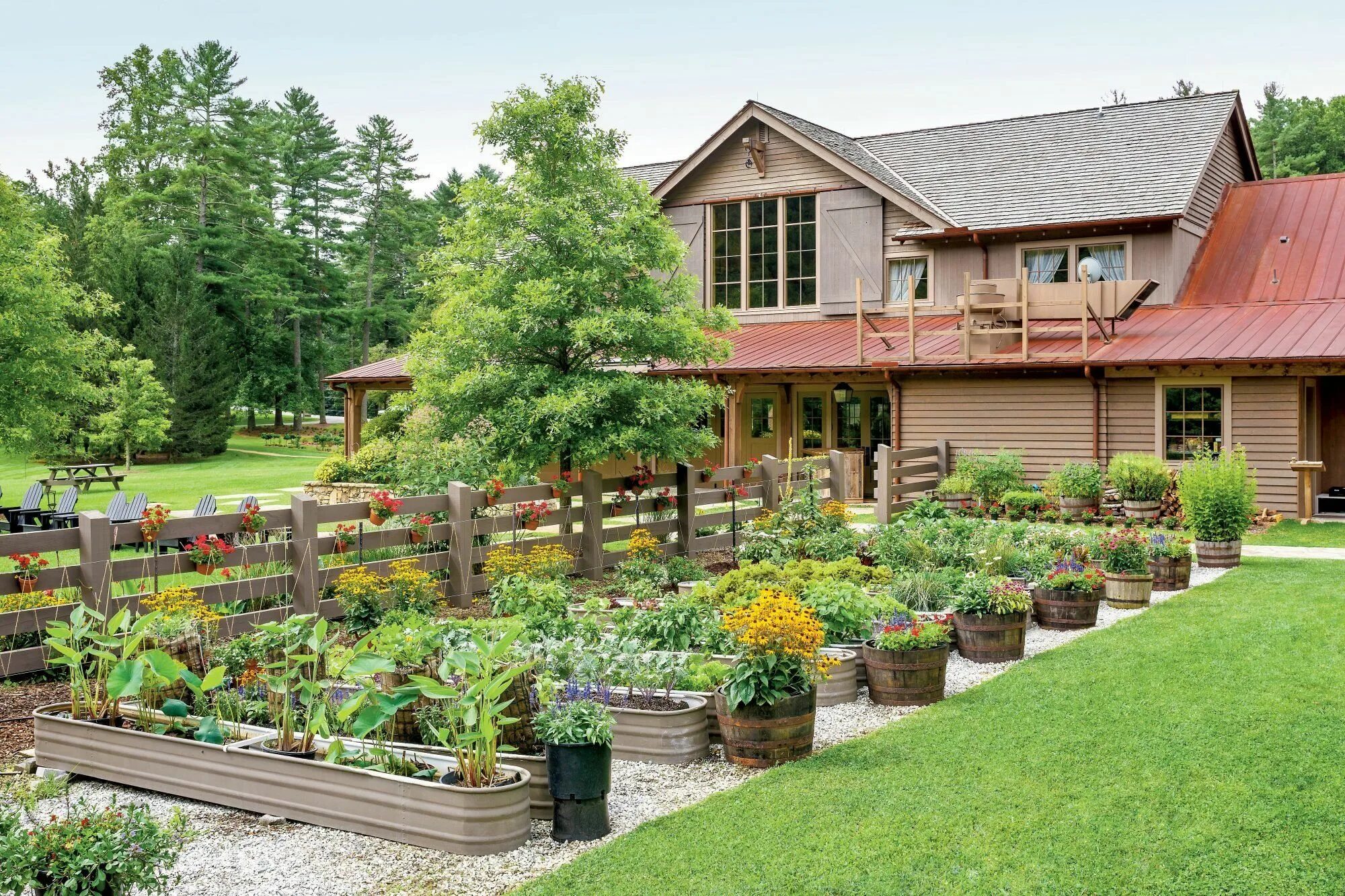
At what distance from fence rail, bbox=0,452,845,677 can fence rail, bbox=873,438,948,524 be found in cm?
270

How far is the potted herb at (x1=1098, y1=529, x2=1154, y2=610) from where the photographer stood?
34.2 feet

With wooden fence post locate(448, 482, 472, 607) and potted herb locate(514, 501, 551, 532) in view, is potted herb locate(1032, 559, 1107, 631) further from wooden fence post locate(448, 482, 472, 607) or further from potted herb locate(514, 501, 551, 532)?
wooden fence post locate(448, 482, 472, 607)

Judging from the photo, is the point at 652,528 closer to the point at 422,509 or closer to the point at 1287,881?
the point at 422,509

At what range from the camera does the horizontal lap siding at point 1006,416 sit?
19.1m

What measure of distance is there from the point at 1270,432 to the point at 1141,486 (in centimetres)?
270

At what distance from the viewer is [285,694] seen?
18.6ft

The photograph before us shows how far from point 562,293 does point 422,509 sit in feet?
11.4

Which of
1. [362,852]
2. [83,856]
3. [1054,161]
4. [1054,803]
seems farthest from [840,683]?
[1054,161]

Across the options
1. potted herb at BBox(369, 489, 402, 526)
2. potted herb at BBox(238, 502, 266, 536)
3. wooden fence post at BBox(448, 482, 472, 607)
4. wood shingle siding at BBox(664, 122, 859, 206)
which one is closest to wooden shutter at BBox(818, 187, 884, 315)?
wood shingle siding at BBox(664, 122, 859, 206)

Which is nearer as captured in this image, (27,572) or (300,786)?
(300,786)

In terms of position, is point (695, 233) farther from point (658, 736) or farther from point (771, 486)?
point (658, 736)

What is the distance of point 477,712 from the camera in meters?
5.07

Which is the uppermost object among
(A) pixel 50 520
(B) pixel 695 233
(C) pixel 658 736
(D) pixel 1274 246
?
(B) pixel 695 233

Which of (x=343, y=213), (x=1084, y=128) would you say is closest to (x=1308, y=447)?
(x=1084, y=128)
